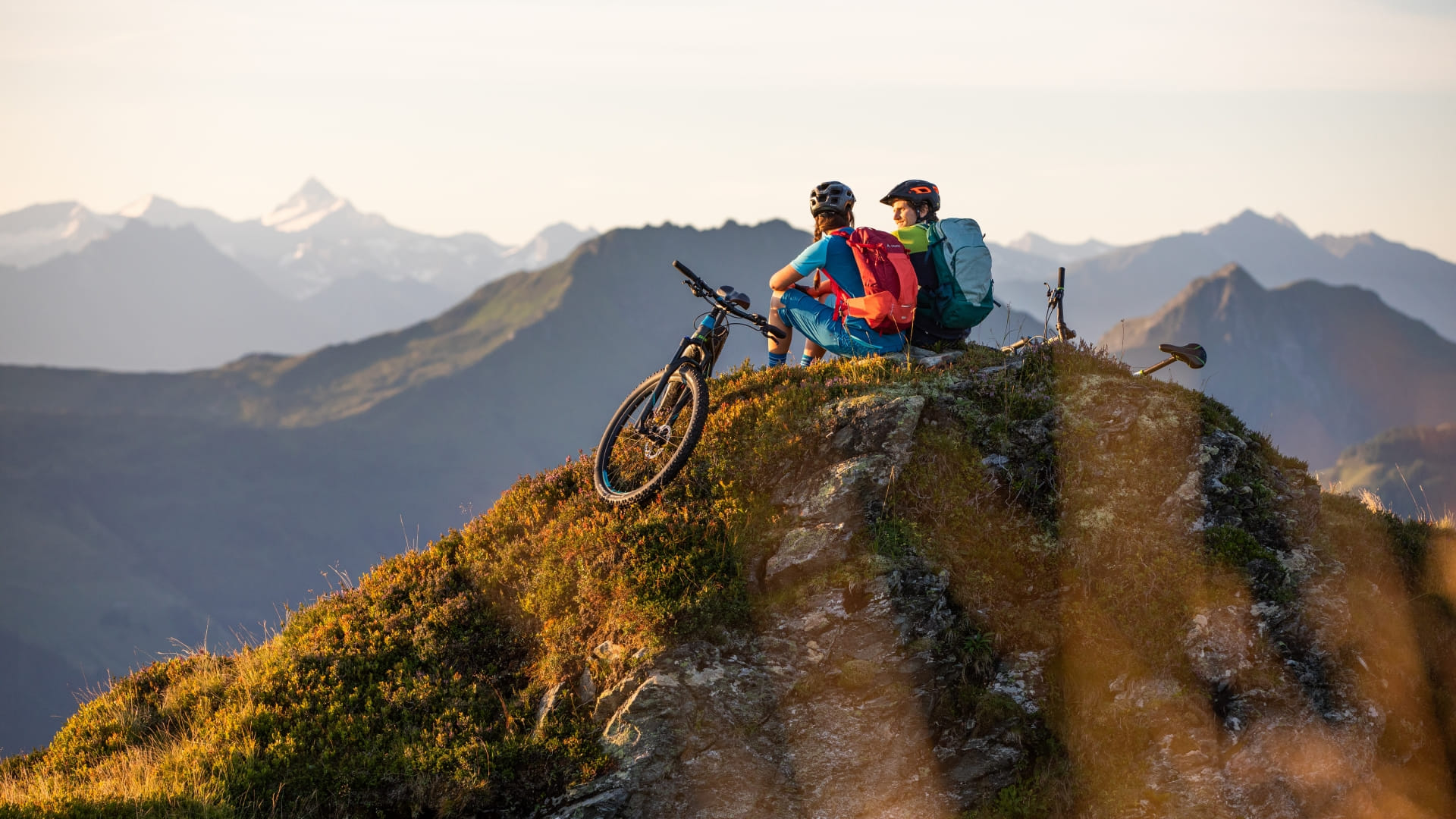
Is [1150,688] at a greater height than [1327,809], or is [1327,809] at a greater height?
[1150,688]

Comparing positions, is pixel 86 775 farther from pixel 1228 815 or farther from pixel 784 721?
pixel 1228 815

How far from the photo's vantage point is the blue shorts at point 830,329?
42.1 feet

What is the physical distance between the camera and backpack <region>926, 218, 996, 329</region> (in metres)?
12.5

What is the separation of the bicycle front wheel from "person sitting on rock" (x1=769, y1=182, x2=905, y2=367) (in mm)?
1875

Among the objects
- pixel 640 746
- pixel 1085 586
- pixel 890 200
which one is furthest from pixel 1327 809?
pixel 890 200

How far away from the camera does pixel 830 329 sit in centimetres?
1288

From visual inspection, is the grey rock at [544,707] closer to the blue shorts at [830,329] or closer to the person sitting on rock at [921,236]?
the blue shorts at [830,329]

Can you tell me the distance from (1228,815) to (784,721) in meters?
4.23

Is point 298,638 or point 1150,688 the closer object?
point 1150,688

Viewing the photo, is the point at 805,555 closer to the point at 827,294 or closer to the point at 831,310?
the point at 831,310

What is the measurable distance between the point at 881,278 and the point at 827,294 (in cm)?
86

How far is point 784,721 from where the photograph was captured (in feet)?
32.3

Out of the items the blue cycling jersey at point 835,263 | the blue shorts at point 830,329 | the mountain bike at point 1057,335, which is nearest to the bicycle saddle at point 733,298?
the blue cycling jersey at point 835,263

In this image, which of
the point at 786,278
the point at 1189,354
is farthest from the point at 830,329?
the point at 1189,354
